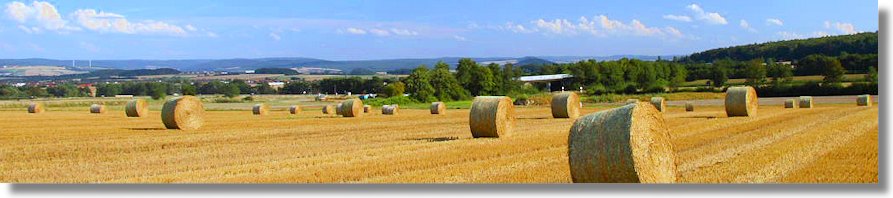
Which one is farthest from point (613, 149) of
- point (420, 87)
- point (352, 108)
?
point (352, 108)

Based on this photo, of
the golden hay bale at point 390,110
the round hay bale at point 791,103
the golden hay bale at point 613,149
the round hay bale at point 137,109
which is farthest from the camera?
the golden hay bale at point 390,110

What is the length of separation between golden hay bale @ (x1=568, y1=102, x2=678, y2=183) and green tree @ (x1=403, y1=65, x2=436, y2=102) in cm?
708

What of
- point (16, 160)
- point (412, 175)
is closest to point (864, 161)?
point (412, 175)

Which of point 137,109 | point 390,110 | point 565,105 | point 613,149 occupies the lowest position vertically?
point 390,110

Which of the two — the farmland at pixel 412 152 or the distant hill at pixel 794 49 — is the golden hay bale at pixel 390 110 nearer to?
the farmland at pixel 412 152

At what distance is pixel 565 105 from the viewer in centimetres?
1680

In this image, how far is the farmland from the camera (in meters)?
7.75

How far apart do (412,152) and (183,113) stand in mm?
6554

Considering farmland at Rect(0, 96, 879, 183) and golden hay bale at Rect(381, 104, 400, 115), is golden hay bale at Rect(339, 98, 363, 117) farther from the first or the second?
farmland at Rect(0, 96, 879, 183)

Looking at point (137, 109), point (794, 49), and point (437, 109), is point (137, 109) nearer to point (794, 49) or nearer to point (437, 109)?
point (437, 109)

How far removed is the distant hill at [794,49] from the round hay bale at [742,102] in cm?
573

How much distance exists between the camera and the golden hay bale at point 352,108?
68.6 feet

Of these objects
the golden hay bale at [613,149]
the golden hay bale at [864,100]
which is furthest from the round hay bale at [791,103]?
the golden hay bale at [613,149]

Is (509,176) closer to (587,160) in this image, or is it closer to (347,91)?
(587,160)
